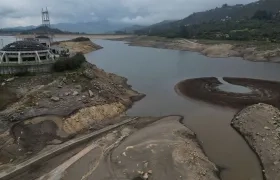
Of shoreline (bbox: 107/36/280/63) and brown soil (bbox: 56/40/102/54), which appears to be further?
brown soil (bbox: 56/40/102/54)

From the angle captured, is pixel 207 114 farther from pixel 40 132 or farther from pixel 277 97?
pixel 40 132

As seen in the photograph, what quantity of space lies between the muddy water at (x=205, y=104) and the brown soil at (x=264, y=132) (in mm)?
715

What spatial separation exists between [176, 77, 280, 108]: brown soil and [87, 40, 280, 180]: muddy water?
6.80ft

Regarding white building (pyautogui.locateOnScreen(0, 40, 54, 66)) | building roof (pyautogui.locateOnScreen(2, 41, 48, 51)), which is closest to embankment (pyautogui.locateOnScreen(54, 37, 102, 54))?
building roof (pyautogui.locateOnScreen(2, 41, 48, 51))

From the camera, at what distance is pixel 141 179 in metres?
24.6

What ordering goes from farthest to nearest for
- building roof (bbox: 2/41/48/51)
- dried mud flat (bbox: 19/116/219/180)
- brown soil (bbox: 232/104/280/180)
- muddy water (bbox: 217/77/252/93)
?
building roof (bbox: 2/41/48/51) → muddy water (bbox: 217/77/252/93) → brown soil (bbox: 232/104/280/180) → dried mud flat (bbox: 19/116/219/180)

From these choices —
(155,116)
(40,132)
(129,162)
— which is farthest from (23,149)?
(155,116)

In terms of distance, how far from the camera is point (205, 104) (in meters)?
45.1

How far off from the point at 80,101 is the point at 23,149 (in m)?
12.0

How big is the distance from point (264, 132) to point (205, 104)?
1341 centimetres

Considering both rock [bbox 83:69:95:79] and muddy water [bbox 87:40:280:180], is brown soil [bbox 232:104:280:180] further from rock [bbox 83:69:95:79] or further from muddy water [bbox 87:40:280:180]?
rock [bbox 83:69:95:79]

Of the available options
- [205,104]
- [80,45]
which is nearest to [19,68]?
[205,104]

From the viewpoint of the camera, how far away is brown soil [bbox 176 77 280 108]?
45125mm

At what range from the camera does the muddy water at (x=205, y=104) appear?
2885cm
